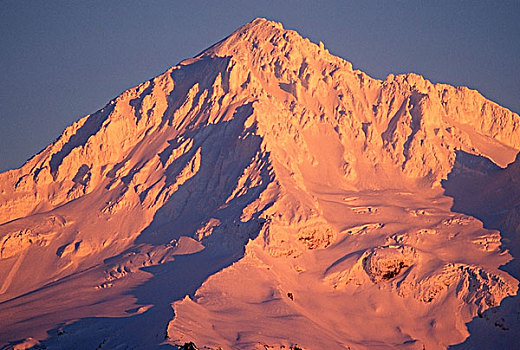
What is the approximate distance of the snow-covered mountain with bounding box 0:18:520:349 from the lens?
132 m

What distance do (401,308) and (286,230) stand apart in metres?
23.0

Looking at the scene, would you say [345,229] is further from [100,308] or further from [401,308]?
[100,308]

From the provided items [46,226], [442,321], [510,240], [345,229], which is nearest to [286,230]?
[345,229]

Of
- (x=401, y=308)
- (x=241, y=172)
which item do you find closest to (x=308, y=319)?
(x=401, y=308)

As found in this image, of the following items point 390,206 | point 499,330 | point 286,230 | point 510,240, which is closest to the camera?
point 499,330

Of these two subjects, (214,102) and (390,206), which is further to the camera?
(214,102)

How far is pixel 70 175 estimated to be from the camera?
195 meters

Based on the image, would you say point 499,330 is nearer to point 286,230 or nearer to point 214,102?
point 286,230

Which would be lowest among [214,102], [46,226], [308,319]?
[308,319]

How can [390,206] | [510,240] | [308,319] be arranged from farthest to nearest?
[390,206] < [510,240] < [308,319]

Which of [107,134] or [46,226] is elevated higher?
[107,134]

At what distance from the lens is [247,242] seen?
149 metres

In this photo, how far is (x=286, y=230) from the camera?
153625 mm

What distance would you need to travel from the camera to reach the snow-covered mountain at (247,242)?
132 metres
